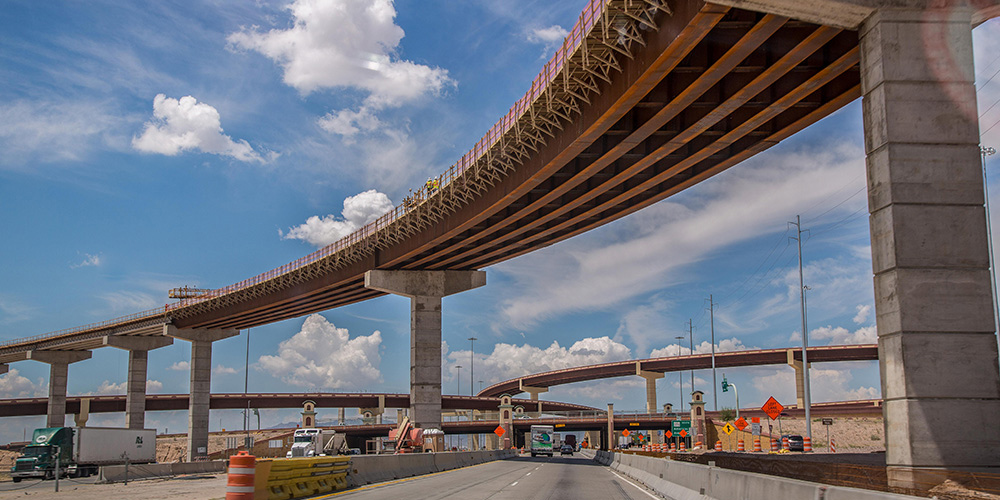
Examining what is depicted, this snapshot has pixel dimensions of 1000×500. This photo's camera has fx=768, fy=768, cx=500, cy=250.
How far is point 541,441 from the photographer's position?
78.0 m

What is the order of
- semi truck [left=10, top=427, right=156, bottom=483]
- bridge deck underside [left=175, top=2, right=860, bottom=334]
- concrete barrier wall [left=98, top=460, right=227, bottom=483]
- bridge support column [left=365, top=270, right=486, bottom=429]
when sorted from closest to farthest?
bridge deck underside [left=175, top=2, right=860, bottom=334] → concrete barrier wall [left=98, top=460, right=227, bottom=483] → semi truck [left=10, top=427, right=156, bottom=483] → bridge support column [left=365, top=270, right=486, bottom=429]

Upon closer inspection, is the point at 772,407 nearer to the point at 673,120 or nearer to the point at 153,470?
the point at 673,120

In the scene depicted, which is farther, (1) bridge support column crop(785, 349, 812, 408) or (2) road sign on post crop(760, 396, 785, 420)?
(1) bridge support column crop(785, 349, 812, 408)

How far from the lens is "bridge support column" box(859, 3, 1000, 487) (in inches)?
603

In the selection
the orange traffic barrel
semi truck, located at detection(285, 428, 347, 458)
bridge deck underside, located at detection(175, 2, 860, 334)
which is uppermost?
bridge deck underside, located at detection(175, 2, 860, 334)

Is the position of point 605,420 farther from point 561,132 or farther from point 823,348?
point 561,132

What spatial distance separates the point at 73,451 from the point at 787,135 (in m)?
40.8

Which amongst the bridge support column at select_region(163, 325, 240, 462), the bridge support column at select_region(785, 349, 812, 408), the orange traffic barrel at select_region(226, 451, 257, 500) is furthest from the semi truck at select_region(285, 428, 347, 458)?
the bridge support column at select_region(785, 349, 812, 408)

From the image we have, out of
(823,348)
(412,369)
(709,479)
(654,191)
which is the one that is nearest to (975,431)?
(709,479)

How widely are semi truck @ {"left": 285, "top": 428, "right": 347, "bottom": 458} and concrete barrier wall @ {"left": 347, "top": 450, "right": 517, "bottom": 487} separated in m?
7.27

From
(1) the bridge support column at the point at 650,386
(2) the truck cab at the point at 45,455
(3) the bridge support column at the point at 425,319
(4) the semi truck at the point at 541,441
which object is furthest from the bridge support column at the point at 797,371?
Result: (2) the truck cab at the point at 45,455

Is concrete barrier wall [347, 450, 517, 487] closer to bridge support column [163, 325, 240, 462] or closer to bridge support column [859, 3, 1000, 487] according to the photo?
bridge support column [859, 3, 1000, 487]

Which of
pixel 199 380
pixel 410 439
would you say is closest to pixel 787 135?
pixel 410 439

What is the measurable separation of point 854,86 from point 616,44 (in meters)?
8.37
